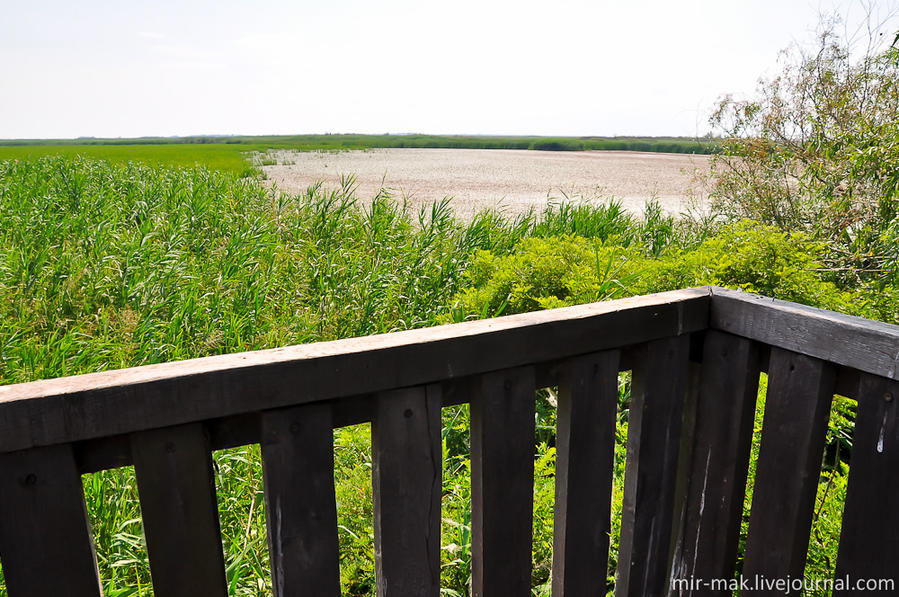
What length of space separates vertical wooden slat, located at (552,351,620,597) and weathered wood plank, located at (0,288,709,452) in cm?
7

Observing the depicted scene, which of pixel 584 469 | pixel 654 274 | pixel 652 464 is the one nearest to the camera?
pixel 584 469

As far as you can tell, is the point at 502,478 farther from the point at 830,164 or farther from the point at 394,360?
the point at 830,164

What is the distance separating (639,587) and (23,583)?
1328 millimetres

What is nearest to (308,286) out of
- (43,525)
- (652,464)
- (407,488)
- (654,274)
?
(654,274)

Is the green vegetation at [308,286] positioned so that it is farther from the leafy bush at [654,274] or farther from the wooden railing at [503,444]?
the wooden railing at [503,444]

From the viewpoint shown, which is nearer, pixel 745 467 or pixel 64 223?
pixel 745 467

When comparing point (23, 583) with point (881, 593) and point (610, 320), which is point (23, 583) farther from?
point (881, 593)

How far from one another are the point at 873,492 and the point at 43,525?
155 centimetres

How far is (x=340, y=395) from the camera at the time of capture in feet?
3.73

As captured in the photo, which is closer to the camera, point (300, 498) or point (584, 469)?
point (300, 498)

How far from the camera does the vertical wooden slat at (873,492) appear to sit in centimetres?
130

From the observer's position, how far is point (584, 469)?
4.71 feet

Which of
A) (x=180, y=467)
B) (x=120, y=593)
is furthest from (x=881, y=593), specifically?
(x=120, y=593)

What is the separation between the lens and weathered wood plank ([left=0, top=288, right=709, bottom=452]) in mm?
973
